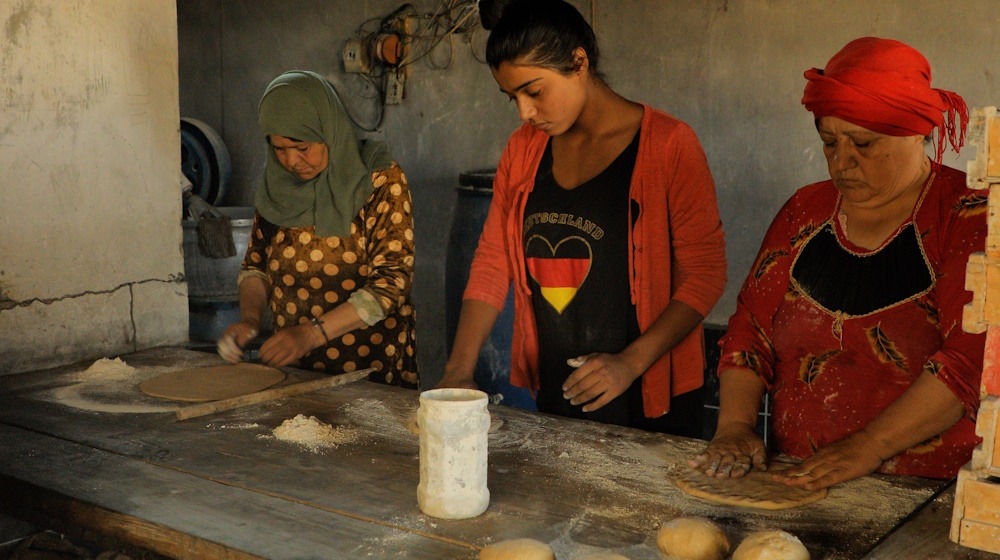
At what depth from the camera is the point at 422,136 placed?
504cm

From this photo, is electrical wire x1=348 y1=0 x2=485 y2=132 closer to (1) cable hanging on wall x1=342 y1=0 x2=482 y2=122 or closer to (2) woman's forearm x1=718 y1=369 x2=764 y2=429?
(1) cable hanging on wall x1=342 y1=0 x2=482 y2=122

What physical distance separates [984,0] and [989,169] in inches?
92.8

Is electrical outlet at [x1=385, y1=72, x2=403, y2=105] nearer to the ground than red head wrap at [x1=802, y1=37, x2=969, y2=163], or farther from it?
farther from it

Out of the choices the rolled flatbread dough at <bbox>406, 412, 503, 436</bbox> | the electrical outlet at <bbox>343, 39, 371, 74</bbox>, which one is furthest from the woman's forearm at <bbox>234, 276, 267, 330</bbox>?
the electrical outlet at <bbox>343, 39, 371, 74</bbox>

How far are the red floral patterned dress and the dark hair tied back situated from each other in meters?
0.64

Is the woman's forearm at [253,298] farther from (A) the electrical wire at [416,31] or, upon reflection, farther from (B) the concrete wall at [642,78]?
(A) the electrical wire at [416,31]

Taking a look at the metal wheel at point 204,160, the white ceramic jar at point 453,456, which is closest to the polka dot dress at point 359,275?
the white ceramic jar at point 453,456

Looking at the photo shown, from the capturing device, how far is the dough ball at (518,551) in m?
1.41

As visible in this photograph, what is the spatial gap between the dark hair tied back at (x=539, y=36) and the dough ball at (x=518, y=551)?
1236mm

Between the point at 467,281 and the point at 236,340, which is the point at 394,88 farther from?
the point at 236,340

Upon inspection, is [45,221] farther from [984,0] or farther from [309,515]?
[984,0]

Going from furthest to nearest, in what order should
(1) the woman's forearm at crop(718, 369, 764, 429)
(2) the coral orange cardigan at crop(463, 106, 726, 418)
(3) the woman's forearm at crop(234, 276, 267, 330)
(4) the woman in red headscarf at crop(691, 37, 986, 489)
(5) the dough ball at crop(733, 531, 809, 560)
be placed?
(3) the woman's forearm at crop(234, 276, 267, 330)
(2) the coral orange cardigan at crop(463, 106, 726, 418)
(1) the woman's forearm at crop(718, 369, 764, 429)
(4) the woman in red headscarf at crop(691, 37, 986, 489)
(5) the dough ball at crop(733, 531, 809, 560)

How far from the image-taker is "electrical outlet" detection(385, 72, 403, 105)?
5059 millimetres

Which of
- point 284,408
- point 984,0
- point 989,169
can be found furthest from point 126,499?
point 984,0
